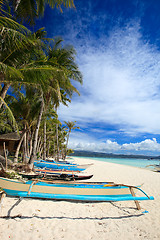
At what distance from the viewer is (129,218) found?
3898mm

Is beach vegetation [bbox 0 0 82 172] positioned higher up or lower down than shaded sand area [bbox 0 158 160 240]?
higher up

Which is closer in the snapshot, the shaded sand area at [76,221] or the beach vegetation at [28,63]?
the shaded sand area at [76,221]

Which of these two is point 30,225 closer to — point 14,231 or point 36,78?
point 14,231

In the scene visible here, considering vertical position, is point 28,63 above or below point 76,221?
above

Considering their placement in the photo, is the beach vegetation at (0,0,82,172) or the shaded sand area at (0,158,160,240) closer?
the shaded sand area at (0,158,160,240)

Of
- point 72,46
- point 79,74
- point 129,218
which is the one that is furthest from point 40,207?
point 72,46

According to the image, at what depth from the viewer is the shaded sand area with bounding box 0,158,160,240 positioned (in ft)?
9.70

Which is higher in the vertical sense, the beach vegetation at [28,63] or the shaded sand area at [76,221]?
the beach vegetation at [28,63]

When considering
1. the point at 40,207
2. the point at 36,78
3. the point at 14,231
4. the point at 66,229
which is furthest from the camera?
the point at 36,78

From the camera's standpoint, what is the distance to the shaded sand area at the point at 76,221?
2.96 meters

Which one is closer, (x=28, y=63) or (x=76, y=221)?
(x=76, y=221)

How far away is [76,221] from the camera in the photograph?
140 inches

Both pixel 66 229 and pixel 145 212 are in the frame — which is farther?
pixel 145 212

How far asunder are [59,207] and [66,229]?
1.26 metres
